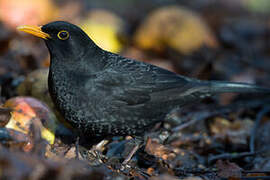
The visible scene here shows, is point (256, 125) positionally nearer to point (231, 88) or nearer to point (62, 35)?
point (231, 88)

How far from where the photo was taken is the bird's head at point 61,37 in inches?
162

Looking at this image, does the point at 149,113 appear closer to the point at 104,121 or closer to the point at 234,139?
the point at 104,121

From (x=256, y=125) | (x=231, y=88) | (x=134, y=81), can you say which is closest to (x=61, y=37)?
(x=134, y=81)

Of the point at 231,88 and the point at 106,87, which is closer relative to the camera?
the point at 106,87

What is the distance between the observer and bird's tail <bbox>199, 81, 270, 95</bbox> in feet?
15.1

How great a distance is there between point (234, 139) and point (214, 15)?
604 centimetres

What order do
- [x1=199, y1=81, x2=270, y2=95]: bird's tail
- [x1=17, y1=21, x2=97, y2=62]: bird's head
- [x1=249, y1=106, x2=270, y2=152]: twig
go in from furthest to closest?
[x1=249, y1=106, x2=270, y2=152]: twig
[x1=199, y1=81, x2=270, y2=95]: bird's tail
[x1=17, y1=21, x2=97, y2=62]: bird's head

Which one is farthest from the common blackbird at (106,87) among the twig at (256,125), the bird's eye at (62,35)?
the twig at (256,125)

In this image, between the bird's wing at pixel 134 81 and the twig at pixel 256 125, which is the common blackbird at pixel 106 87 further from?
the twig at pixel 256 125

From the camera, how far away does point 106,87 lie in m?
4.09

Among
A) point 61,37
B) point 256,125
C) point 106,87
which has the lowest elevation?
point 256,125

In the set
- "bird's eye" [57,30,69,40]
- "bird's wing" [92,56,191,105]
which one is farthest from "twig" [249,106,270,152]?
"bird's eye" [57,30,69,40]

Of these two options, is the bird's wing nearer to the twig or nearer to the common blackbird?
the common blackbird

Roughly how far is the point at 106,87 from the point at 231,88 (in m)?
1.70
